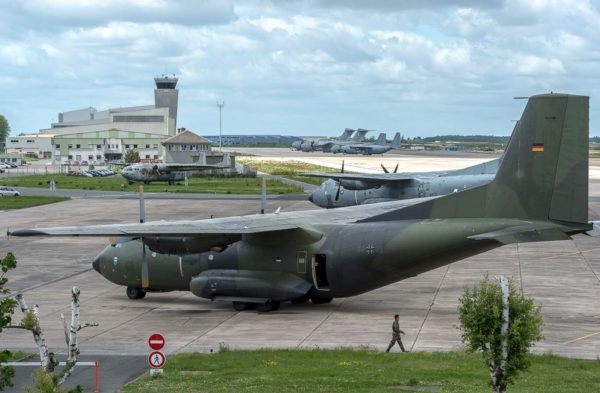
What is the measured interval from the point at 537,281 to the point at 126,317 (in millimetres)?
16951

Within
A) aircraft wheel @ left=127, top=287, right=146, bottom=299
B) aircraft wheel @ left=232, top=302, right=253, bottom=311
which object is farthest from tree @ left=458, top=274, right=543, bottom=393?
aircraft wheel @ left=127, top=287, right=146, bottom=299

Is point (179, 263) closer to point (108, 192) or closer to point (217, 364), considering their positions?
point (217, 364)

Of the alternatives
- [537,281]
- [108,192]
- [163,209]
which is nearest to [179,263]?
[537,281]

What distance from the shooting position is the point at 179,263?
34.0 meters

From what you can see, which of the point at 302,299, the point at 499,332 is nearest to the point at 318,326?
the point at 302,299

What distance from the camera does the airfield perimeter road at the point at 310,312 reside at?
90.3ft

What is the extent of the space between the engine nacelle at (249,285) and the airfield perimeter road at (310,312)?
25.2 inches

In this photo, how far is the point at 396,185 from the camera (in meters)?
61.5

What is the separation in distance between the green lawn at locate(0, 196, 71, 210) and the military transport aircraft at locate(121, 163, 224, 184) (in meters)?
22.1

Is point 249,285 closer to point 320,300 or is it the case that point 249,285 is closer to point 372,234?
point 320,300

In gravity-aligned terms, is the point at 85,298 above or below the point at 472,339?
below

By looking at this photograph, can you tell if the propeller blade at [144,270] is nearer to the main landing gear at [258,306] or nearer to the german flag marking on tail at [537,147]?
the main landing gear at [258,306]

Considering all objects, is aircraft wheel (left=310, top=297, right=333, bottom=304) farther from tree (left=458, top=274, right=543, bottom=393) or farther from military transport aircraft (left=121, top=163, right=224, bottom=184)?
military transport aircraft (left=121, top=163, right=224, bottom=184)

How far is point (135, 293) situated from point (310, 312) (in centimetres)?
725
